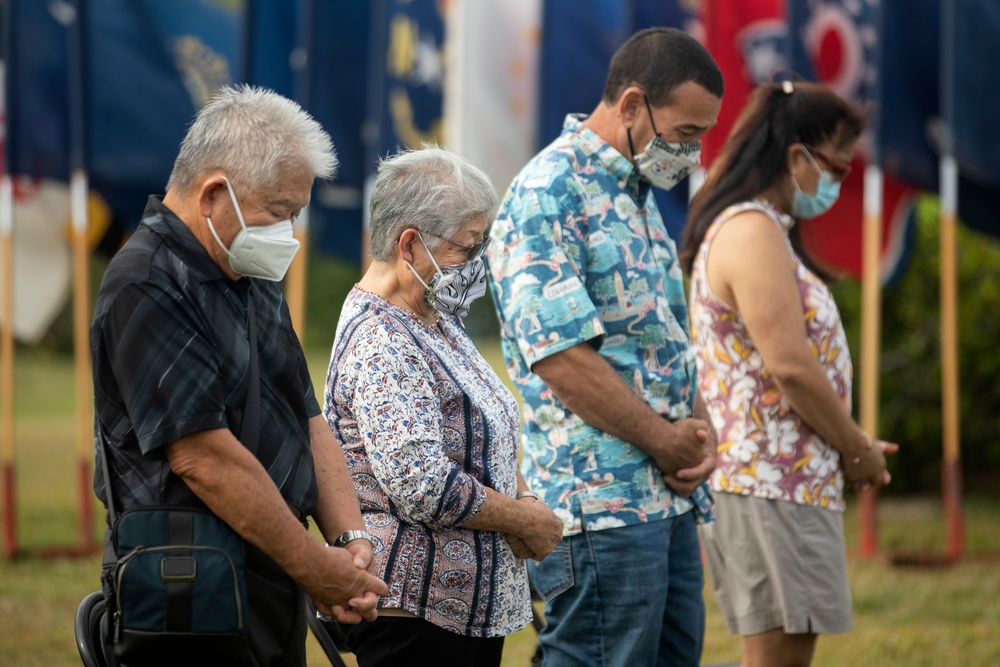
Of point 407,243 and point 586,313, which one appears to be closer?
point 407,243

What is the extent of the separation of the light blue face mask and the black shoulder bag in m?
1.99

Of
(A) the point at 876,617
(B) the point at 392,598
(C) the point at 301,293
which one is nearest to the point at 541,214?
(B) the point at 392,598

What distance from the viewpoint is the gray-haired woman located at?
246 cm

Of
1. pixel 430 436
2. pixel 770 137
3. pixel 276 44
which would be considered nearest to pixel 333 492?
pixel 430 436

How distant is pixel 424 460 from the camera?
7.97ft

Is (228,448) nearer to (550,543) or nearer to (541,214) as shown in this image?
(550,543)

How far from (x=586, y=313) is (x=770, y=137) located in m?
1.02

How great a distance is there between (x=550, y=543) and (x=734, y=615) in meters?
0.93

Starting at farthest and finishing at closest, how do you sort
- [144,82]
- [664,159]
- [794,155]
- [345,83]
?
[345,83], [144,82], [794,155], [664,159]

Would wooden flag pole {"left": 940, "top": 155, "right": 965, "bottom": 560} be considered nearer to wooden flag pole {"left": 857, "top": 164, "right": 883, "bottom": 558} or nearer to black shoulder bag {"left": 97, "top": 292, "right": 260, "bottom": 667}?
wooden flag pole {"left": 857, "top": 164, "right": 883, "bottom": 558}

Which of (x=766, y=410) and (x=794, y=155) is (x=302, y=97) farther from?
(x=766, y=410)

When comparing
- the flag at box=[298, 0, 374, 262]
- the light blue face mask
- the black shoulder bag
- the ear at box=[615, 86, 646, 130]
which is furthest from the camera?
the flag at box=[298, 0, 374, 262]

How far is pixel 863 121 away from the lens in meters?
3.53

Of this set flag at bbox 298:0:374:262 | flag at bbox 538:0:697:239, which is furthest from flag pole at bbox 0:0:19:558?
flag at bbox 538:0:697:239
